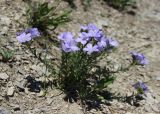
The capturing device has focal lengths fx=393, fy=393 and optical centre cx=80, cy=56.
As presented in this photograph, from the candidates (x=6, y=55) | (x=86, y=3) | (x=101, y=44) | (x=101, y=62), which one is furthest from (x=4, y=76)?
(x=86, y=3)

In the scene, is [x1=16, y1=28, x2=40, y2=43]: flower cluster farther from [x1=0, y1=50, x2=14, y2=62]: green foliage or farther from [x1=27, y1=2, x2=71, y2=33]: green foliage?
[x1=27, y1=2, x2=71, y2=33]: green foliage

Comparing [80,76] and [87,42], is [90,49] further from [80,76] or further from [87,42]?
[80,76]

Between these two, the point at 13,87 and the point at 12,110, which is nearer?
the point at 12,110

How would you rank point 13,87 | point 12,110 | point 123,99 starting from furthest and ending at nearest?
point 123,99 < point 13,87 < point 12,110

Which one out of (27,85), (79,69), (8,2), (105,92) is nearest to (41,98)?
(27,85)

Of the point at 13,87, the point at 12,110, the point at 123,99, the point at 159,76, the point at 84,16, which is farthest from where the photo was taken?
the point at 84,16

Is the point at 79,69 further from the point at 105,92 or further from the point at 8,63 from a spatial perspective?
the point at 8,63
